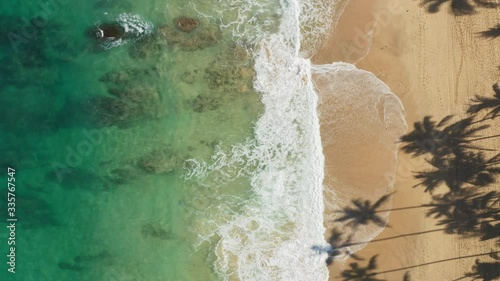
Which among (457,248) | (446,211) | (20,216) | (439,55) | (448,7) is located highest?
(448,7)

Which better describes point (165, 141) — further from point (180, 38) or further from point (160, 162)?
point (180, 38)

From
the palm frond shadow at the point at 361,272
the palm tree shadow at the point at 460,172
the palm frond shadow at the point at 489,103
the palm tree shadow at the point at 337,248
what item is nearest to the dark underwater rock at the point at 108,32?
the palm tree shadow at the point at 337,248

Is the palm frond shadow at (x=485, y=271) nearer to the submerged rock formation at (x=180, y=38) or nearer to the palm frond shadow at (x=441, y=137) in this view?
the palm frond shadow at (x=441, y=137)

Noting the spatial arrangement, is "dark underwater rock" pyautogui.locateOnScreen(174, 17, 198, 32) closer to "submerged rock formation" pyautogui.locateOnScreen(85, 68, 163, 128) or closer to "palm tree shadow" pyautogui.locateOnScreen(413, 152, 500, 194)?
"submerged rock formation" pyautogui.locateOnScreen(85, 68, 163, 128)

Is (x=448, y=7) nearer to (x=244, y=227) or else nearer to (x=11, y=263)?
(x=244, y=227)

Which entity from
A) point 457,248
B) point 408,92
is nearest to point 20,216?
point 408,92
